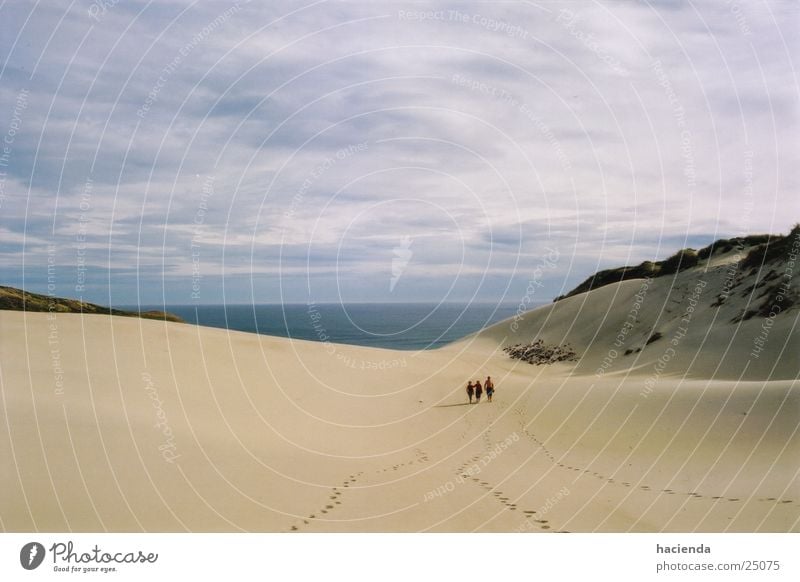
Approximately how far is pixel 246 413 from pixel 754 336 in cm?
1780

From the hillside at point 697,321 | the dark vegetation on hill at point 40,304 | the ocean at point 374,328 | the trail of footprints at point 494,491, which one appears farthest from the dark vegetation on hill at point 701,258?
the dark vegetation on hill at point 40,304

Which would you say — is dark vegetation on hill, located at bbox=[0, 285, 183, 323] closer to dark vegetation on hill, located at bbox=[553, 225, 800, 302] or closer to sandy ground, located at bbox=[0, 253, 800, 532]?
sandy ground, located at bbox=[0, 253, 800, 532]

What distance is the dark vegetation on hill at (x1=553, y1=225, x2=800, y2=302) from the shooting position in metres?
27.0

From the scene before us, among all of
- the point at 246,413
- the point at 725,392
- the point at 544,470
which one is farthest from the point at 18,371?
the point at 725,392

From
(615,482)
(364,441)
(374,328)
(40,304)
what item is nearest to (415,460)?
(364,441)

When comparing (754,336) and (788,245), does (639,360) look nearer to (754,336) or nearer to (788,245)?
(754,336)

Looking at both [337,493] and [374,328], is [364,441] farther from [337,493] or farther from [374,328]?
[374,328]

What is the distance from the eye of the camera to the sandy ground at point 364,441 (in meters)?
9.38

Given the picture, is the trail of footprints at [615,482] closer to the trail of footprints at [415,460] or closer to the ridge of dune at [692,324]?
the trail of footprints at [415,460]

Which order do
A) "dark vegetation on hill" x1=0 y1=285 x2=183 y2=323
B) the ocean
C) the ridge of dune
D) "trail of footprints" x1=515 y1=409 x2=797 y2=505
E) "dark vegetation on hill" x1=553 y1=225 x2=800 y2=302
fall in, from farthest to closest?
1. the ocean
2. "dark vegetation on hill" x1=553 y1=225 x2=800 y2=302
3. "dark vegetation on hill" x1=0 y1=285 x2=183 y2=323
4. the ridge of dune
5. "trail of footprints" x1=515 y1=409 x2=797 y2=505
